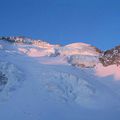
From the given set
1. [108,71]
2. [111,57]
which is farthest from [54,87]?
[111,57]

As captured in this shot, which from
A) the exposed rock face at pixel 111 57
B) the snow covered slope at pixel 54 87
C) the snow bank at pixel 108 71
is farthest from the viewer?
the exposed rock face at pixel 111 57

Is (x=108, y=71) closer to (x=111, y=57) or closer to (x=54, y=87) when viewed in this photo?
(x=111, y=57)

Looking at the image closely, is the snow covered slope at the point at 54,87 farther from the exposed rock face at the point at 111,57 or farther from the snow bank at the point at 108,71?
the exposed rock face at the point at 111,57

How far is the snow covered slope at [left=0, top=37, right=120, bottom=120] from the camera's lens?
50031mm

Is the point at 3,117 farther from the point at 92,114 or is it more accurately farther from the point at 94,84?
the point at 94,84

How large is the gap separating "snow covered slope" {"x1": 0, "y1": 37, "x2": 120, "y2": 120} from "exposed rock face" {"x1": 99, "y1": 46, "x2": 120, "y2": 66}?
3.38 ft

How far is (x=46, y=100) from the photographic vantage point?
53.1 metres

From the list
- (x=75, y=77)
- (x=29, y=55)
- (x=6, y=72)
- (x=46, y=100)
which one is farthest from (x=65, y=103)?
(x=29, y=55)

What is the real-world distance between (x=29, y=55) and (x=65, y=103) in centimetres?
1670

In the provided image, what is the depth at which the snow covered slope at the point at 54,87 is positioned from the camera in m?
50.0

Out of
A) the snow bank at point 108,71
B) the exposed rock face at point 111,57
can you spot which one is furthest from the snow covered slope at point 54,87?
the exposed rock face at point 111,57

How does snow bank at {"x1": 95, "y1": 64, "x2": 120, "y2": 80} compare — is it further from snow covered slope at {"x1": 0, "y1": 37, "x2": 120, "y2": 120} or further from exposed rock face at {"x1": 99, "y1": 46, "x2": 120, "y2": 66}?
exposed rock face at {"x1": 99, "y1": 46, "x2": 120, "y2": 66}

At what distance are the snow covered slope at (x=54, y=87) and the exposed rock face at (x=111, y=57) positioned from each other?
103cm

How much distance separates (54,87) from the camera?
5597cm
